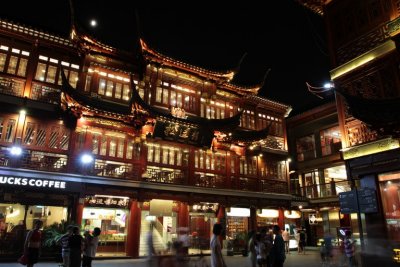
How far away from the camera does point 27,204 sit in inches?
617

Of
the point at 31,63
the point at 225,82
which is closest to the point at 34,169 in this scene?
the point at 31,63

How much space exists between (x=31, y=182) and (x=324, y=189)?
2226cm

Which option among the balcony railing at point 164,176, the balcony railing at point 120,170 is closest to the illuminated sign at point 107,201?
the balcony railing at point 120,170

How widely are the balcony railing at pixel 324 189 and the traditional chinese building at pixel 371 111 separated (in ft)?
48.0

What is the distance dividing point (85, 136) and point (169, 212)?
262 inches

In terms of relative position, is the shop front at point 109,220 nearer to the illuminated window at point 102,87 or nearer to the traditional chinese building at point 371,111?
the illuminated window at point 102,87

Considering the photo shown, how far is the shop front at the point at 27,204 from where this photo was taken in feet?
48.8

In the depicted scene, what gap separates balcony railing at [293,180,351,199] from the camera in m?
26.3

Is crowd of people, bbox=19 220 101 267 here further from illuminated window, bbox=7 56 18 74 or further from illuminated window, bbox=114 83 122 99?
illuminated window, bbox=114 83 122 99

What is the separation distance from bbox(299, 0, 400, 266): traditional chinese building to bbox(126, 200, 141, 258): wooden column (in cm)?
1116

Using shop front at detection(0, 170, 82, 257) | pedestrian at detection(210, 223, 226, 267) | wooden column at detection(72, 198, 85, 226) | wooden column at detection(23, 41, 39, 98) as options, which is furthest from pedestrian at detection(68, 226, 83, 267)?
wooden column at detection(23, 41, 39, 98)

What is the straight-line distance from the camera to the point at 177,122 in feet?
63.5

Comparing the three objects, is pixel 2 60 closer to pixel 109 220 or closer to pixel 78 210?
pixel 78 210

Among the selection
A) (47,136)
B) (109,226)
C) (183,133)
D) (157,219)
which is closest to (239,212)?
(157,219)
